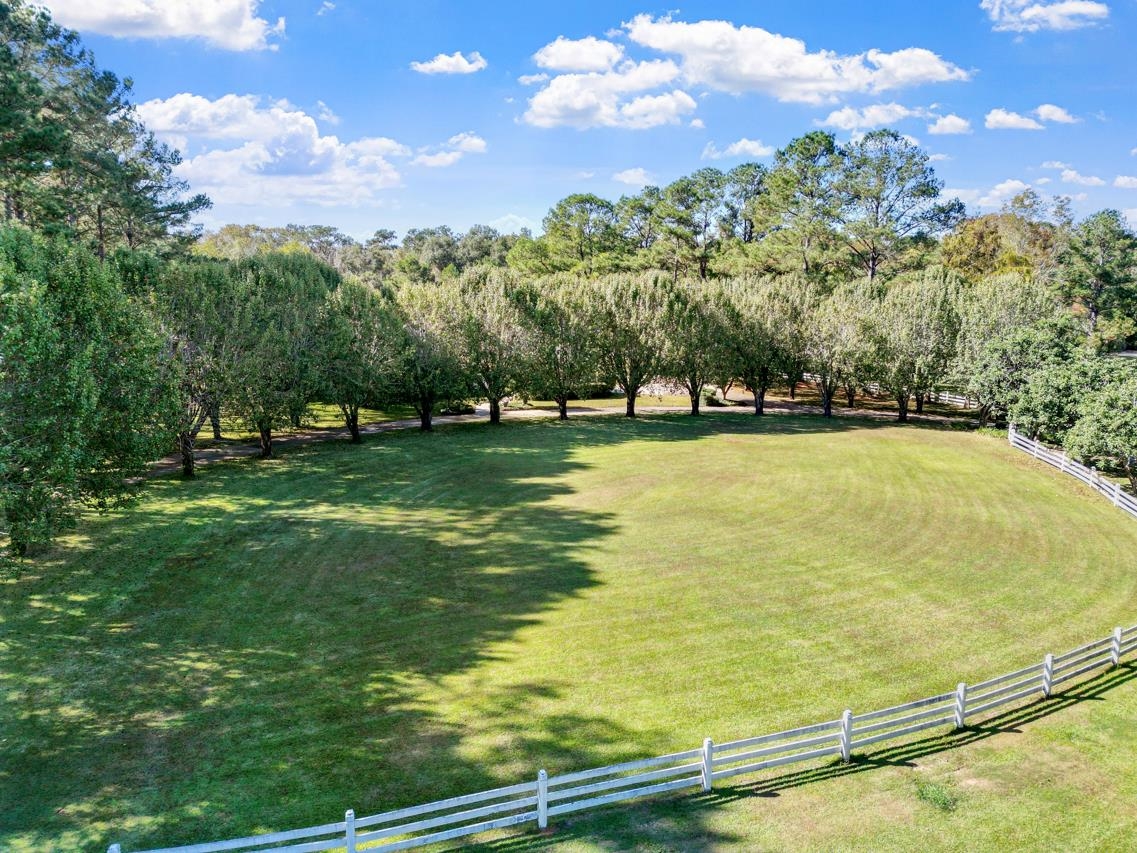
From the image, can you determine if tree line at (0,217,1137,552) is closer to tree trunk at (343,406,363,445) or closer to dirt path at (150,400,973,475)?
tree trunk at (343,406,363,445)

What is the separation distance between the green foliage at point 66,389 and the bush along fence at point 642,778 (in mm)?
11488

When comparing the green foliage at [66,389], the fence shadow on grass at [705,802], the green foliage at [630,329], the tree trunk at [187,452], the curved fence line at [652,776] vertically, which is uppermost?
the green foliage at [630,329]

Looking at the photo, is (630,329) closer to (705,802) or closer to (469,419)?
(469,419)

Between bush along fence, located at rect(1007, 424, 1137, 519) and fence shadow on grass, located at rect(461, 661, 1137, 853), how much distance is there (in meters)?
21.8

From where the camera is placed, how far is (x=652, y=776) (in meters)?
11.6

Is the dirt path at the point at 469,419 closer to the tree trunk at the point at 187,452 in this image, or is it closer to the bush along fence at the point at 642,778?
the tree trunk at the point at 187,452

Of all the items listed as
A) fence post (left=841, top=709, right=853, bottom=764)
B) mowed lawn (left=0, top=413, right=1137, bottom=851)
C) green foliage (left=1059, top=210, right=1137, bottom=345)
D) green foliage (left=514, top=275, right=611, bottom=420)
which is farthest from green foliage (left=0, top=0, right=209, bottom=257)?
green foliage (left=1059, top=210, right=1137, bottom=345)

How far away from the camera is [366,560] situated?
2366 cm

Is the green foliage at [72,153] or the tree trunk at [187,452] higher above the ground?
the green foliage at [72,153]

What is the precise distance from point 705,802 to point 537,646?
22.5 feet

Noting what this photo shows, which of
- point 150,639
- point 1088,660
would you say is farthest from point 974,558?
point 150,639

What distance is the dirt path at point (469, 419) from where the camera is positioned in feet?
126

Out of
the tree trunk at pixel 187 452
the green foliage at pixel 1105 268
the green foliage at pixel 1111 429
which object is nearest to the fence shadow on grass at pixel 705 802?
the green foliage at pixel 1111 429

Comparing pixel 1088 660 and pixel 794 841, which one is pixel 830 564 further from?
pixel 794 841
